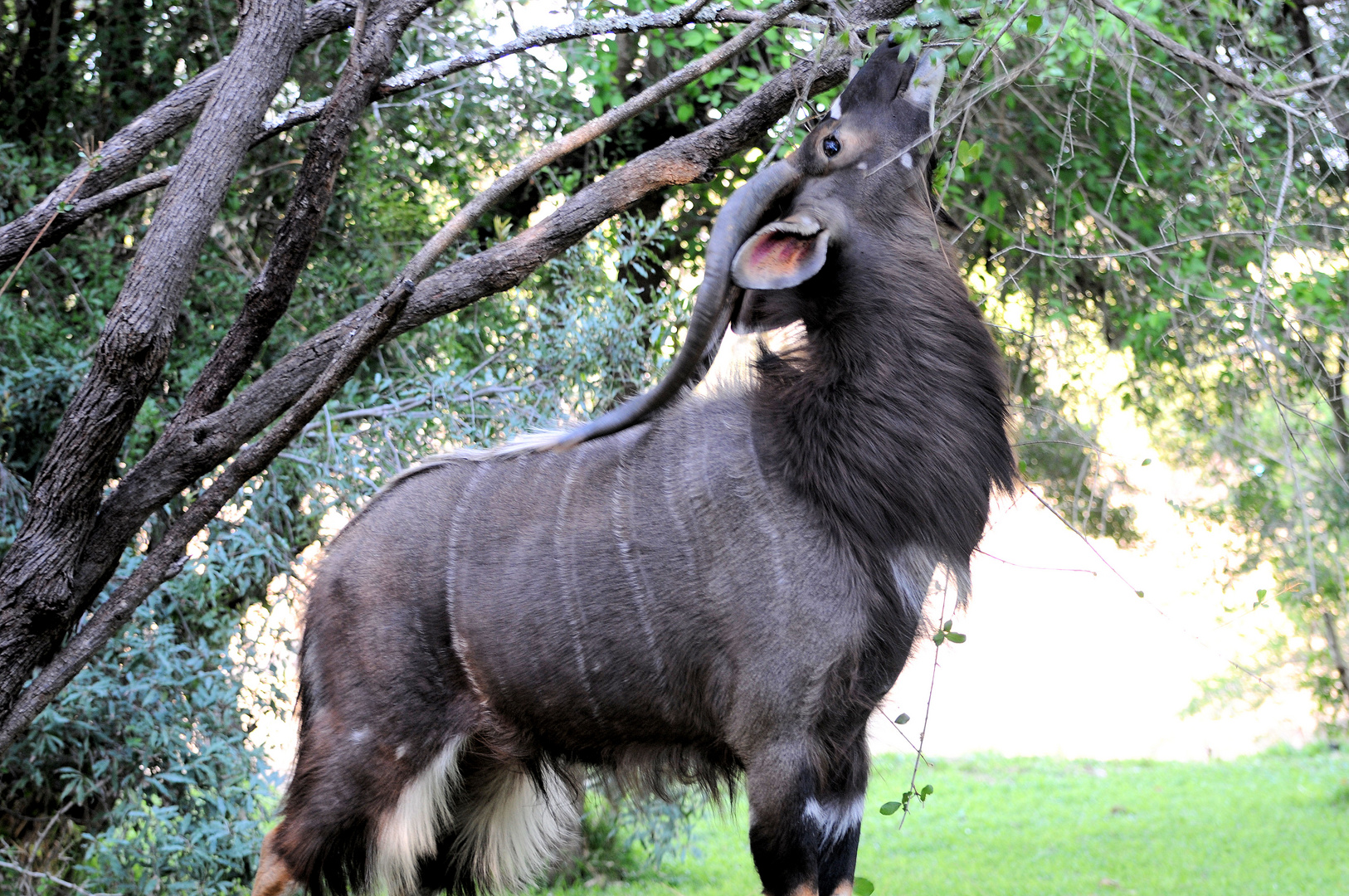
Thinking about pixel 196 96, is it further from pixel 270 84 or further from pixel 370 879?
pixel 370 879

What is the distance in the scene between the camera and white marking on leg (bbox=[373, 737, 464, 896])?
2.86m

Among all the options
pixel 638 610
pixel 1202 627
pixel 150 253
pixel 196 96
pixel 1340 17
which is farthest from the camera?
pixel 1202 627

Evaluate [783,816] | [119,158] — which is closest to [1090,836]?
[783,816]

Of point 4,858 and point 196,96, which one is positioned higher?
point 196,96

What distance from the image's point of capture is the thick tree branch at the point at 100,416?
3.15 m

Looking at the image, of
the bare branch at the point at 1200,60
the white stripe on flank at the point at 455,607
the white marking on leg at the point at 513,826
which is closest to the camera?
the bare branch at the point at 1200,60

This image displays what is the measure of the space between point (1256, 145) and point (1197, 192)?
0.36 metres

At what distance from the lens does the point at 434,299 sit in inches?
132

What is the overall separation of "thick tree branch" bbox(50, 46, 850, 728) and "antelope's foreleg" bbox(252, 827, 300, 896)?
950 mm

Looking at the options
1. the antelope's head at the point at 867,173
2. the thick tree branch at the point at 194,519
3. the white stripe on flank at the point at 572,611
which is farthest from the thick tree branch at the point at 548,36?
the white stripe on flank at the point at 572,611

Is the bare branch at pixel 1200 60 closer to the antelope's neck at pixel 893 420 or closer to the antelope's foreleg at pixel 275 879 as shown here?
the antelope's neck at pixel 893 420

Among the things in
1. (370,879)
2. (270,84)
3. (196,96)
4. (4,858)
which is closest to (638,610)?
(370,879)

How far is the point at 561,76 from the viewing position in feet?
20.7

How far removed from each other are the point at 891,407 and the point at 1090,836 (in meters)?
5.56
